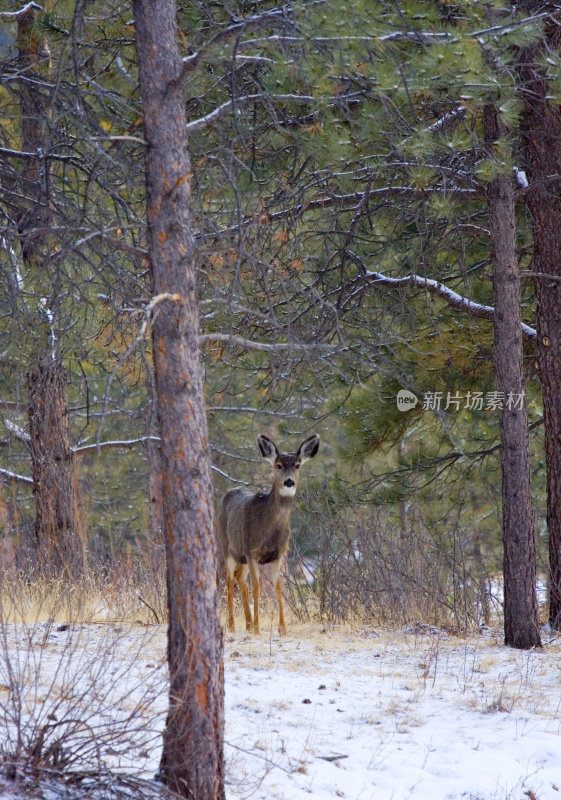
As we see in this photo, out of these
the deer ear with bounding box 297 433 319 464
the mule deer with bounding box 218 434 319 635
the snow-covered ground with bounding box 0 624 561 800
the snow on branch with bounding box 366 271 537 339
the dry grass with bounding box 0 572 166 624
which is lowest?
the snow-covered ground with bounding box 0 624 561 800

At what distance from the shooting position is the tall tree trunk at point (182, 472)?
5.01 m

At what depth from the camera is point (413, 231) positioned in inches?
445

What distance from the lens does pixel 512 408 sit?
9.64 metres

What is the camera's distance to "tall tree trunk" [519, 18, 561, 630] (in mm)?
10250

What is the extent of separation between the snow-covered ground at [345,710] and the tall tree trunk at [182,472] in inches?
7.3

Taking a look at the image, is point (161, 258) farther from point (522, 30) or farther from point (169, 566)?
point (522, 30)

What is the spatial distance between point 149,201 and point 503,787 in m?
4.12

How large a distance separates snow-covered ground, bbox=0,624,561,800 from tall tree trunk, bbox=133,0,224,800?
0.61 feet

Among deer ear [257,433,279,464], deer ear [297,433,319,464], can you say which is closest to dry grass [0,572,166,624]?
deer ear [257,433,279,464]

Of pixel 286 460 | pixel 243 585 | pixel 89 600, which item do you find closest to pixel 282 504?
pixel 286 460

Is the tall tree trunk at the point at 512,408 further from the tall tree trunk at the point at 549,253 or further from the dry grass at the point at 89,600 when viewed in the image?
the dry grass at the point at 89,600

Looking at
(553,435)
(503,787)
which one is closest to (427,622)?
(553,435)

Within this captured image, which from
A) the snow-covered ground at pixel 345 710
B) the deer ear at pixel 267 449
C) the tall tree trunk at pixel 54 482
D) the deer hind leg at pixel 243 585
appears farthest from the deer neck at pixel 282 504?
the tall tree trunk at pixel 54 482

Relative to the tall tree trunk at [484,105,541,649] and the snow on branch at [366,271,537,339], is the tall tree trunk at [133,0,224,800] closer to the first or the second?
the tall tree trunk at [484,105,541,649]
